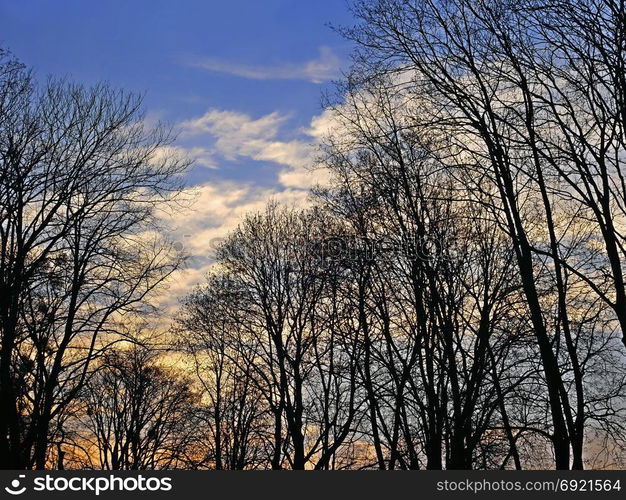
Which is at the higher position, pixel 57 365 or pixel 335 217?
pixel 335 217

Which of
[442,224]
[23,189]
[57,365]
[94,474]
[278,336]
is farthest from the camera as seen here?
[278,336]

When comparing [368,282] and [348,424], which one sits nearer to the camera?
[368,282]

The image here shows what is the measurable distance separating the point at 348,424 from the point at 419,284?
28.1 ft

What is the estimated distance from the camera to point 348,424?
77.2 feet

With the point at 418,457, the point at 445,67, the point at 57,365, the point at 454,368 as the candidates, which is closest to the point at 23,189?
the point at 57,365

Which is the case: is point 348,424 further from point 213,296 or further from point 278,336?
point 213,296

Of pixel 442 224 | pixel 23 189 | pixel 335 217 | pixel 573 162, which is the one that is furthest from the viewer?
pixel 335 217

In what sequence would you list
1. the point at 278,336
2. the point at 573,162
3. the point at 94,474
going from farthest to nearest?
the point at 278,336 < the point at 573,162 < the point at 94,474

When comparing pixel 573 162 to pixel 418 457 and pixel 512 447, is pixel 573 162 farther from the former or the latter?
pixel 418 457

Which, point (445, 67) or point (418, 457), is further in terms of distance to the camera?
point (418, 457)

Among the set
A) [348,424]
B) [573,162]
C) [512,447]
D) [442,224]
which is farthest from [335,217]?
[573,162]

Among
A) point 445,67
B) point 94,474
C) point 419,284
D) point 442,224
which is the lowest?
point 94,474

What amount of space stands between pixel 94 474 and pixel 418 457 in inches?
541

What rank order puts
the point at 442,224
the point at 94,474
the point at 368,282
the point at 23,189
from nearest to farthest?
the point at 94,474 < the point at 23,189 < the point at 442,224 < the point at 368,282
